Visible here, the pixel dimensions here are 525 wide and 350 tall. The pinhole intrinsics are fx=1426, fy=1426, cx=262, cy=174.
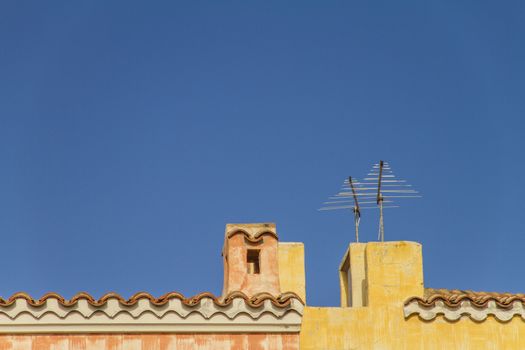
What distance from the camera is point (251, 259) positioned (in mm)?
23641

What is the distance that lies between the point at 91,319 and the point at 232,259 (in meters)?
2.94

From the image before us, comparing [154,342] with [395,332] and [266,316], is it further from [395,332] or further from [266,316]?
[395,332]

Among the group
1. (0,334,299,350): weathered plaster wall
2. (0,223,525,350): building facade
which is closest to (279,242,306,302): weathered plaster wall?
(0,223,525,350): building facade

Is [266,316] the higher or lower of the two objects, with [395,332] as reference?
higher

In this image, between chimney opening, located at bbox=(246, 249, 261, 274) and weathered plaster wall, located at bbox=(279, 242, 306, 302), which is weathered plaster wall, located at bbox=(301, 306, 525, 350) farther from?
weathered plaster wall, located at bbox=(279, 242, 306, 302)

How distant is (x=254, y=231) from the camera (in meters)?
23.5

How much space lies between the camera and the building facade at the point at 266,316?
21469 mm

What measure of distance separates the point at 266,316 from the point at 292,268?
126 inches

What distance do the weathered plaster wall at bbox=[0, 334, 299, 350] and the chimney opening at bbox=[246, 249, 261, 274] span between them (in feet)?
6.56

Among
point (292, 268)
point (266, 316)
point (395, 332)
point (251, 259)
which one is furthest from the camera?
point (292, 268)

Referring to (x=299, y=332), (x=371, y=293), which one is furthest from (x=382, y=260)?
(x=299, y=332)

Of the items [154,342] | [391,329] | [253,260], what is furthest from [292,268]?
[154,342]

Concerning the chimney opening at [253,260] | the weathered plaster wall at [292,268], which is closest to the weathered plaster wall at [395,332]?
the chimney opening at [253,260]

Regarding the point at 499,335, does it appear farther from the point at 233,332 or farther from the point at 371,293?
the point at 233,332
